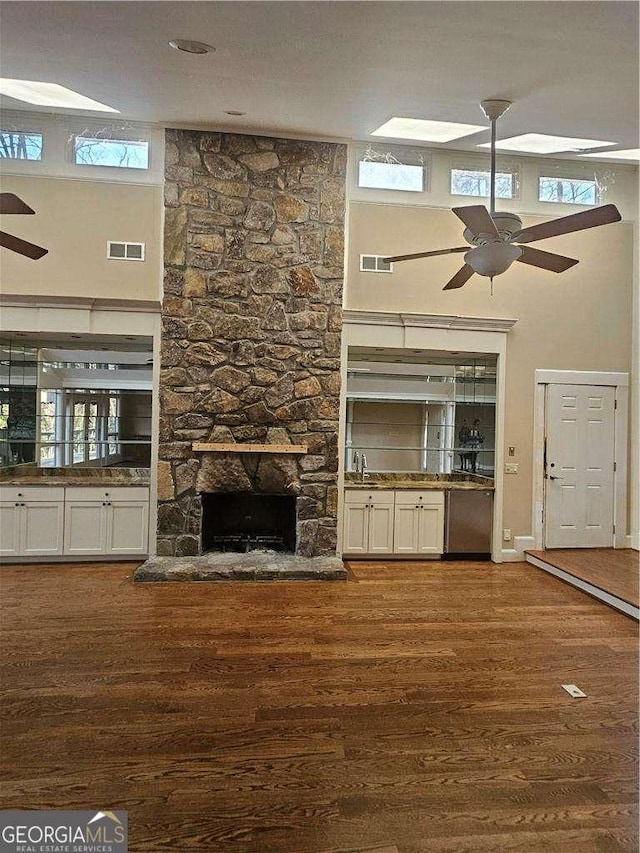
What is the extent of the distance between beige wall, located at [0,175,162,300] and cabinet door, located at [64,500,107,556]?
2.26 meters

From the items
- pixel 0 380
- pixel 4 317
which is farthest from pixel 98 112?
pixel 0 380

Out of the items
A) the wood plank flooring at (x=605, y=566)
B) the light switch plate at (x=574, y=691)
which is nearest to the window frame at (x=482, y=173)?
the wood plank flooring at (x=605, y=566)

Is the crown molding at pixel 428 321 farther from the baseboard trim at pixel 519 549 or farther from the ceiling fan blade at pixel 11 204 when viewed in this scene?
the ceiling fan blade at pixel 11 204

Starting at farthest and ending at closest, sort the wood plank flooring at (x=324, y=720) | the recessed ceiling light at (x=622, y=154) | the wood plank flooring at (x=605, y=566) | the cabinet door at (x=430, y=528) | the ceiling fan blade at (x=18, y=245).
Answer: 1. the cabinet door at (x=430, y=528)
2. the recessed ceiling light at (x=622, y=154)
3. the wood plank flooring at (x=605, y=566)
4. the ceiling fan blade at (x=18, y=245)
5. the wood plank flooring at (x=324, y=720)

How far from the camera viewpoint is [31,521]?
5320mm

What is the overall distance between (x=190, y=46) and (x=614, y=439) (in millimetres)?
6018

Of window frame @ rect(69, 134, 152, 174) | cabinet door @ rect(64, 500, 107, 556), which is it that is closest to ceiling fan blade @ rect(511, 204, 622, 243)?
window frame @ rect(69, 134, 152, 174)

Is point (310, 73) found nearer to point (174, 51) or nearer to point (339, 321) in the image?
point (174, 51)

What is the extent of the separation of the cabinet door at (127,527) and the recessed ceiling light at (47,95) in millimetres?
4008

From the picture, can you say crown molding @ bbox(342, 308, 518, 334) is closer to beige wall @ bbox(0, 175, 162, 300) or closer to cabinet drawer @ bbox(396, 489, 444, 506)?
cabinet drawer @ bbox(396, 489, 444, 506)

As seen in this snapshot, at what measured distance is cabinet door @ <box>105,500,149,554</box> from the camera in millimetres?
5438

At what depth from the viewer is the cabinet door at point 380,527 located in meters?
5.79

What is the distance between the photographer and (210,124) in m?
5.16

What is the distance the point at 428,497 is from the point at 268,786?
4059 millimetres
